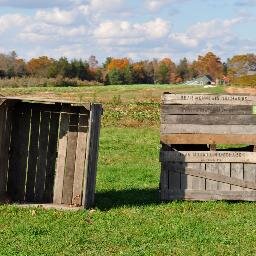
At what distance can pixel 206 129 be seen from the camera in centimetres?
1087

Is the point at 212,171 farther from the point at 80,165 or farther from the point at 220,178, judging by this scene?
the point at 80,165

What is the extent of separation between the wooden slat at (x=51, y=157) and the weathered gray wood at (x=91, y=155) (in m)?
1.01

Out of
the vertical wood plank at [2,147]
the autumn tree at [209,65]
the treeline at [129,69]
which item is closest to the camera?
the vertical wood plank at [2,147]

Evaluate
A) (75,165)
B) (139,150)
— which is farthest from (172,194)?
(139,150)

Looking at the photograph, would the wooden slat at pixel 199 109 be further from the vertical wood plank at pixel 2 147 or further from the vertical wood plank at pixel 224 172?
the vertical wood plank at pixel 2 147

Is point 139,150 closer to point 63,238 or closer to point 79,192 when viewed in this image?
point 79,192

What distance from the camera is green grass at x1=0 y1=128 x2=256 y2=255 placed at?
7566 millimetres

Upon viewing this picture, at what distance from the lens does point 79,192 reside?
33.4ft

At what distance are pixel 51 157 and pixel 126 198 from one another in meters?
1.55

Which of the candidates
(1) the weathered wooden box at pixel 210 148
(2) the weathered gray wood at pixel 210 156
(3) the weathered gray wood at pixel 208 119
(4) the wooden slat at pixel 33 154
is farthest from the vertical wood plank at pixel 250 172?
(4) the wooden slat at pixel 33 154

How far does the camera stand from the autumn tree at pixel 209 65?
14220cm

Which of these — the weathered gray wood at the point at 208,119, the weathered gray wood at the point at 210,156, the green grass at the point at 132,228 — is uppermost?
the weathered gray wood at the point at 208,119

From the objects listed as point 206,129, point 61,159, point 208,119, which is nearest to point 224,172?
point 206,129

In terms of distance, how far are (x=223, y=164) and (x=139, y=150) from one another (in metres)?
8.79
